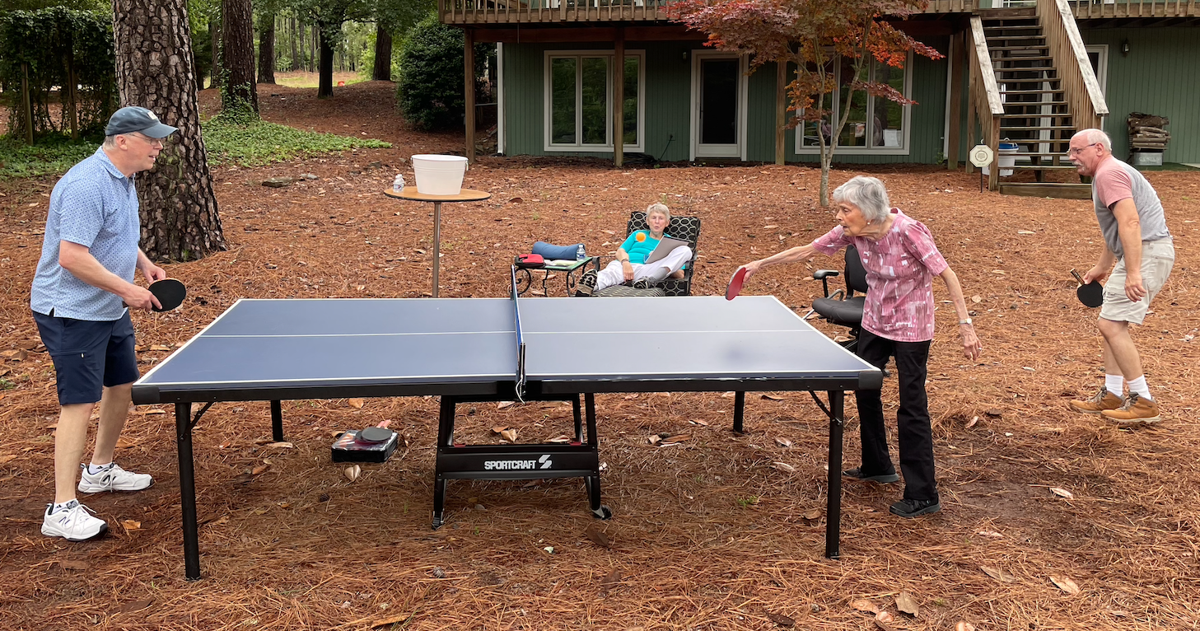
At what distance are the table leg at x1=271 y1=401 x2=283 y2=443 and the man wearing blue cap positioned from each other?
1.18m

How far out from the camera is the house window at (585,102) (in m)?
18.0

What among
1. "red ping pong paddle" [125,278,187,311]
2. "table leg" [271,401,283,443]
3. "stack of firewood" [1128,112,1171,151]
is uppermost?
"stack of firewood" [1128,112,1171,151]

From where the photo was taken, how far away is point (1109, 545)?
4102 millimetres

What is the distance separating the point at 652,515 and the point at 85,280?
2.55m

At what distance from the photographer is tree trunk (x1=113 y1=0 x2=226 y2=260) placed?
26.3 ft

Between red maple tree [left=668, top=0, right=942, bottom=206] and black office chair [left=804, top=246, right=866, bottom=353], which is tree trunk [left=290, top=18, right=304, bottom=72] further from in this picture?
black office chair [left=804, top=246, right=866, bottom=353]

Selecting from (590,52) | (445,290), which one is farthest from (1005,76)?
(445,290)

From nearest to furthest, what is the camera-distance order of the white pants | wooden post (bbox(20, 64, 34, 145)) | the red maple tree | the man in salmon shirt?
the man in salmon shirt, the white pants, the red maple tree, wooden post (bbox(20, 64, 34, 145))

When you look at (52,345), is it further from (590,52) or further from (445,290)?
(590,52)

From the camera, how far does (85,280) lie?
390 centimetres

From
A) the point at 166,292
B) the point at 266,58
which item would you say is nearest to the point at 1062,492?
the point at 166,292

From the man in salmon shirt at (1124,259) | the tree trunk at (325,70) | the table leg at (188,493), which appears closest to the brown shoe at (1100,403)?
the man in salmon shirt at (1124,259)

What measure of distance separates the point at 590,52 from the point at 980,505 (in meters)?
14.7

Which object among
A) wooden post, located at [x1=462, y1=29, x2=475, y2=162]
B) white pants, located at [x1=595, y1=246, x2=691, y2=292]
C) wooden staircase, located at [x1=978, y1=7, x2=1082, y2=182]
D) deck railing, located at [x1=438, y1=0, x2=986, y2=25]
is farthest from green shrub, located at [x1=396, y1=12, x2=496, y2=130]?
white pants, located at [x1=595, y1=246, x2=691, y2=292]
